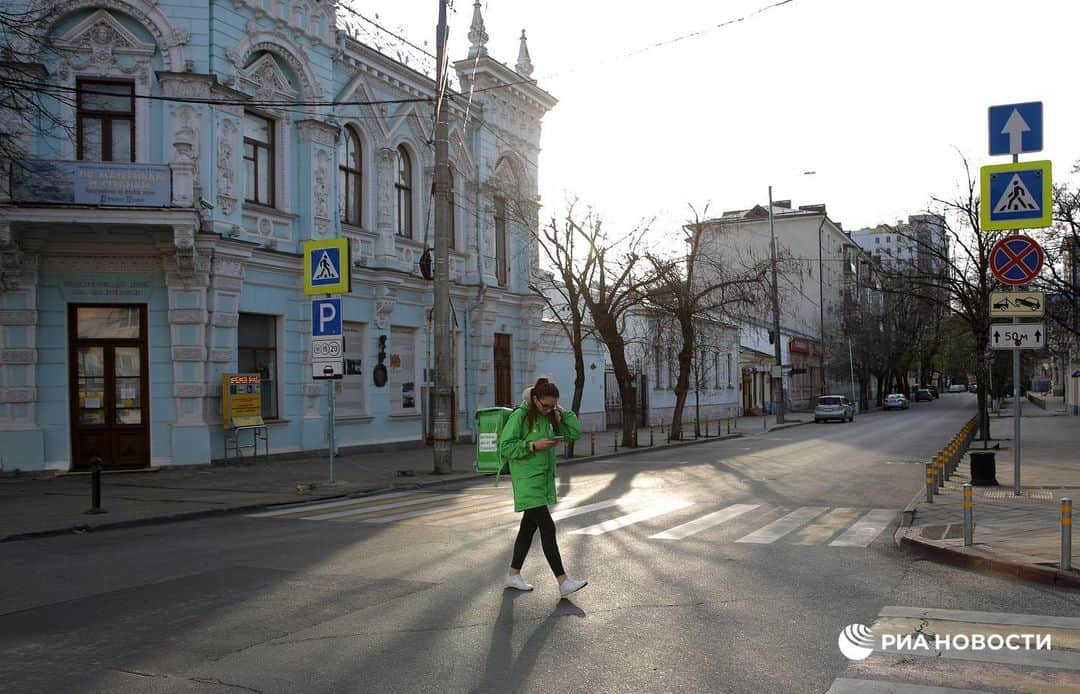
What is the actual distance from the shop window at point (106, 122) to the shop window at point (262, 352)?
435 cm

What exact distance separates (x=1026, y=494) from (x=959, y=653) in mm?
9471

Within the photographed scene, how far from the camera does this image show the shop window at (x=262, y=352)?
21359mm

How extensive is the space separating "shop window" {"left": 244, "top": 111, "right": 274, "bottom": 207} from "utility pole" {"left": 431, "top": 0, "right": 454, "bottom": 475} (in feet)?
15.7

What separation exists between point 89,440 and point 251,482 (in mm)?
4027

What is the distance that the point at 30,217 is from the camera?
1742 centimetres

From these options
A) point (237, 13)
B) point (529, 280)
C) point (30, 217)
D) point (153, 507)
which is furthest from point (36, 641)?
point (529, 280)

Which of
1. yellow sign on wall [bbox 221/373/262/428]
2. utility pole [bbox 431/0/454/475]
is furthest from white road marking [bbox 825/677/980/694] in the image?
yellow sign on wall [bbox 221/373/262/428]

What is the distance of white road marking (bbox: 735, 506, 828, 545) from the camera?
35.3 ft

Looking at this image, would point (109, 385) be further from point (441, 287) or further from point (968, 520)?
point (968, 520)

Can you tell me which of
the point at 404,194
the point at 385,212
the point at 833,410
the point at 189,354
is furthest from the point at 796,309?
the point at 189,354

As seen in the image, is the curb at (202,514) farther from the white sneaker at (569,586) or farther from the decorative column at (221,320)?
the white sneaker at (569,586)

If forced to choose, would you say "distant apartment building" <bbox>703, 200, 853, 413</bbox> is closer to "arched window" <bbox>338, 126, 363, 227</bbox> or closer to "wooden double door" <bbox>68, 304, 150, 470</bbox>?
"arched window" <bbox>338, 126, 363, 227</bbox>

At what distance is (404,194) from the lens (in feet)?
89.4

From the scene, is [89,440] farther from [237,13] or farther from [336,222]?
[237,13]
